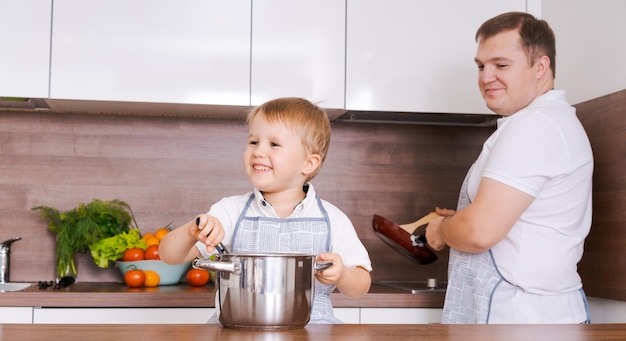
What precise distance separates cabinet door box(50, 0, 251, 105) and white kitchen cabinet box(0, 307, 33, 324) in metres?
0.63

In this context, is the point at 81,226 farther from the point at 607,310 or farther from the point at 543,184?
the point at 607,310

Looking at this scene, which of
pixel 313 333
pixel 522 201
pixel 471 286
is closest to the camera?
pixel 313 333

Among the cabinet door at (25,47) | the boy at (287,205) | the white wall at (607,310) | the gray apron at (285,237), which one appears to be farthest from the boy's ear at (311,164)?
the cabinet door at (25,47)

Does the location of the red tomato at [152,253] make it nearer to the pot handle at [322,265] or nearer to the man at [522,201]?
the man at [522,201]

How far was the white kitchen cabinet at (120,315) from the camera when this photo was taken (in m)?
2.08

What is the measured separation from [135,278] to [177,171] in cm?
47

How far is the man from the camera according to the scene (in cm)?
163

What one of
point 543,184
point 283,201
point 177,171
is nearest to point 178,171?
point 177,171

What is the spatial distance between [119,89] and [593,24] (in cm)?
139

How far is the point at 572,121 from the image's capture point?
1727 millimetres

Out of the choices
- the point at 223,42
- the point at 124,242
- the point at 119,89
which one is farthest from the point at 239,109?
the point at 124,242

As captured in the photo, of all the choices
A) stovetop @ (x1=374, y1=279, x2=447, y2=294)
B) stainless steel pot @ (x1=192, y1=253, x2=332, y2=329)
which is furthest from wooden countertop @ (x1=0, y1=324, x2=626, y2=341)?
stovetop @ (x1=374, y1=279, x2=447, y2=294)

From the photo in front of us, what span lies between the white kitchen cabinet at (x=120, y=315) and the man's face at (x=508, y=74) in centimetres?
99

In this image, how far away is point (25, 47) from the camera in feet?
7.32
